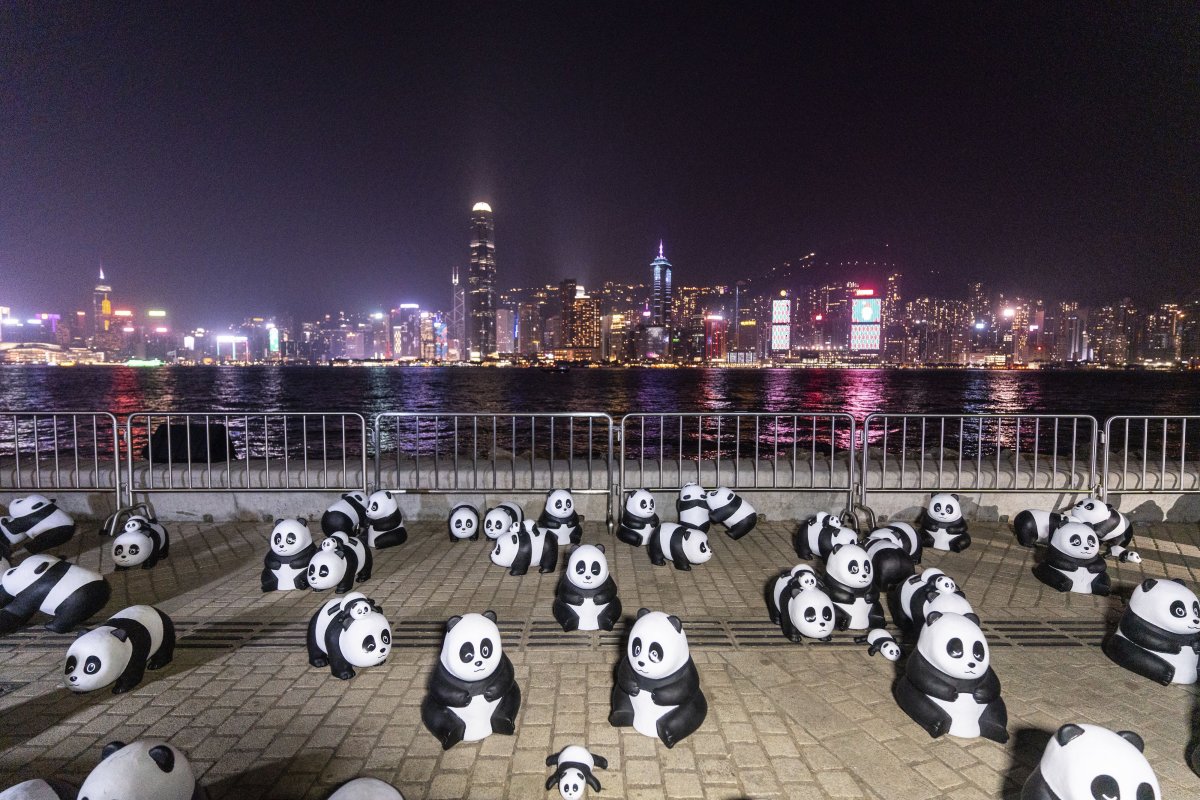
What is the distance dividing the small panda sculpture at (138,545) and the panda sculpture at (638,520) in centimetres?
544

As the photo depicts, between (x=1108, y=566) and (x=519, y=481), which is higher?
(x=519, y=481)

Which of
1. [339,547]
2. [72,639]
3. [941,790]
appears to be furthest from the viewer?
[339,547]

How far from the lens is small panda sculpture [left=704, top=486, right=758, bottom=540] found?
24.3ft

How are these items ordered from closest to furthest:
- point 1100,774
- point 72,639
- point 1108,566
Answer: point 1100,774
point 72,639
point 1108,566

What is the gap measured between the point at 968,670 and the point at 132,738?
5321 millimetres

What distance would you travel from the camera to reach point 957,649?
12.4 feet

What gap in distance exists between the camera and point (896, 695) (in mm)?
4152

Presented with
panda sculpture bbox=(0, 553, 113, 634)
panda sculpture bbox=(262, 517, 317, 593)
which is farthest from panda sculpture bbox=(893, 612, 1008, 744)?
panda sculpture bbox=(0, 553, 113, 634)

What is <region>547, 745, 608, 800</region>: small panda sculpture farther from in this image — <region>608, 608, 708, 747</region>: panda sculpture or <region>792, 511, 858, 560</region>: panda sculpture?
<region>792, 511, 858, 560</region>: panda sculpture

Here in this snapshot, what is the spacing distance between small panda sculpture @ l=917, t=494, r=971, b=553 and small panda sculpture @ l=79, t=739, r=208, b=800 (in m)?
7.55

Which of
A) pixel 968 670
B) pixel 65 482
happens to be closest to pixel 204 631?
pixel 65 482

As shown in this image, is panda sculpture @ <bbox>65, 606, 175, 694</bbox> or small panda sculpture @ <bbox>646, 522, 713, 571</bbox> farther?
small panda sculpture @ <bbox>646, 522, 713, 571</bbox>

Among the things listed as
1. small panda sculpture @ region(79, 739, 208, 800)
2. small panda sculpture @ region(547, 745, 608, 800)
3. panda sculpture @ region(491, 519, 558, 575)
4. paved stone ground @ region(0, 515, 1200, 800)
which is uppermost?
small panda sculpture @ region(79, 739, 208, 800)

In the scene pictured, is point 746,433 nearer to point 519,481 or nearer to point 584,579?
point 519,481
